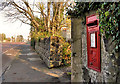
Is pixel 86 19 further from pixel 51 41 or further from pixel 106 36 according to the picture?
pixel 51 41

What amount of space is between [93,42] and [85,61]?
2.29 ft

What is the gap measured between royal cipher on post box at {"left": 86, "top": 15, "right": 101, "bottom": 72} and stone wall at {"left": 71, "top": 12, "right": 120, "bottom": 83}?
0.39ft

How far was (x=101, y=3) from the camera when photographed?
2.46m

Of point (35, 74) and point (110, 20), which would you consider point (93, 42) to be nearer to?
point (110, 20)

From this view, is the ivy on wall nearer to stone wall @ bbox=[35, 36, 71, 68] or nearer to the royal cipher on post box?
the royal cipher on post box

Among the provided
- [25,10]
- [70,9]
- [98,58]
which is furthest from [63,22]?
[98,58]

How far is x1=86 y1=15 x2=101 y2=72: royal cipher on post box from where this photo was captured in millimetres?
2670

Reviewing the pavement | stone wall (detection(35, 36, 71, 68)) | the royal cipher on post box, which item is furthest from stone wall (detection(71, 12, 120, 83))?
stone wall (detection(35, 36, 71, 68))

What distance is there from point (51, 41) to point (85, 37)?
3489 mm

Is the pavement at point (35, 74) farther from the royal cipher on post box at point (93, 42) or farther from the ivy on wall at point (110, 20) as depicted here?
the ivy on wall at point (110, 20)

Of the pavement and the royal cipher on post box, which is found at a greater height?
the royal cipher on post box

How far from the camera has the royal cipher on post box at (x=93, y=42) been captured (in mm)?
2670

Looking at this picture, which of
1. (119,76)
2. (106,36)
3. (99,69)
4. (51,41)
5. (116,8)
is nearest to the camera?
(116,8)

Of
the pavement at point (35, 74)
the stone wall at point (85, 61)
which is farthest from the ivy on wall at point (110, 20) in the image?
the pavement at point (35, 74)
